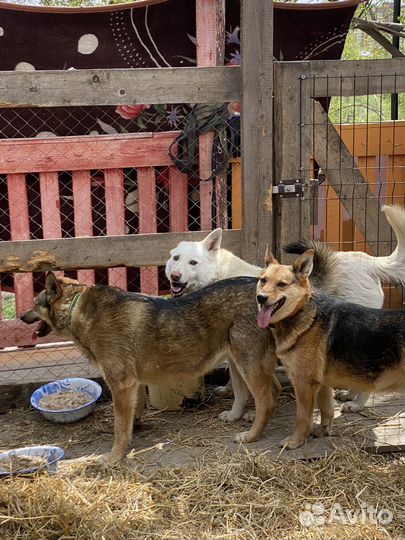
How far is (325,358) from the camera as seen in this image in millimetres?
4066

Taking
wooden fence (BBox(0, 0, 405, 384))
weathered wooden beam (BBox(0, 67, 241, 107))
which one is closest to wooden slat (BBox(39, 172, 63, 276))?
wooden fence (BBox(0, 0, 405, 384))

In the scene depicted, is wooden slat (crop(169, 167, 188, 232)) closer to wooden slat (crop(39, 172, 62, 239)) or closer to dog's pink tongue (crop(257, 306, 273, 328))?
wooden slat (crop(39, 172, 62, 239))

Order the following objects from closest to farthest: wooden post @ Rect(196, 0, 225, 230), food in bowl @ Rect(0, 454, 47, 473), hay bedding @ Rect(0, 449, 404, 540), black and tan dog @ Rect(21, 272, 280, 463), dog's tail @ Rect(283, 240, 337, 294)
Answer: hay bedding @ Rect(0, 449, 404, 540) → food in bowl @ Rect(0, 454, 47, 473) → black and tan dog @ Rect(21, 272, 280, 463) → dog's tail @ Rect(283, 240, 337, 294) → wooden post @ Rect(196, 0, 225, 230)

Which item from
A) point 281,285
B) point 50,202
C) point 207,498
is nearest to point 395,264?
point 281,285

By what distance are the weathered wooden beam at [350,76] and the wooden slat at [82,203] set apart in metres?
2.13

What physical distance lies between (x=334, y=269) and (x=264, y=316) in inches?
36.4

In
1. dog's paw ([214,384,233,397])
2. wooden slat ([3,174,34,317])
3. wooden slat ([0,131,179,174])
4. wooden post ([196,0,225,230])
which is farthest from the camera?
wooden post ([196,0,225,230])

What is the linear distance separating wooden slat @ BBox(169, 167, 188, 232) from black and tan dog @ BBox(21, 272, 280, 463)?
4.60 feet

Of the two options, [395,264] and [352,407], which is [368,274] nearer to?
[395,264]

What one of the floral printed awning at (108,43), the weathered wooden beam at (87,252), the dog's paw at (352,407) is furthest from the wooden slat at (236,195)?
the dog's paw at (352,407)

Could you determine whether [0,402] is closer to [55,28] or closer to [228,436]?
[228,436]

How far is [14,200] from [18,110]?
4.15 ft

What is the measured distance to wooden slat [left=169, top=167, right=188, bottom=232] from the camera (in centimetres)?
568

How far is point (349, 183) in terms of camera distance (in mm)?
5215
